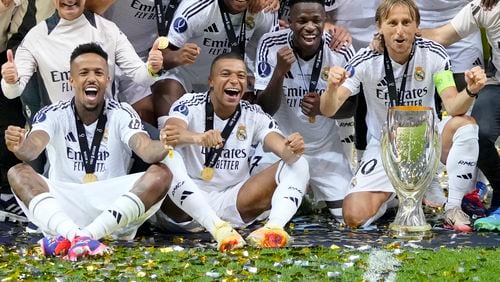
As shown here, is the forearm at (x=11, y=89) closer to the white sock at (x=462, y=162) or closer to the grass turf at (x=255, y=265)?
the grass turf at (x=255, y=265)

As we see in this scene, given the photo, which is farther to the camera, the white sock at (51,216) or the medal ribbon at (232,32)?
the medal ribbon at (232,32)

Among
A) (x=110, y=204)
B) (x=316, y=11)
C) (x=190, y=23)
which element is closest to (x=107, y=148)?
(x=110, y=204)

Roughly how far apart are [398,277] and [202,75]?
10.6 feet

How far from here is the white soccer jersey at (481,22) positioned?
30.3 feet

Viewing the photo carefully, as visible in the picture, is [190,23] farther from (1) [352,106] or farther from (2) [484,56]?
(2) [484,56]

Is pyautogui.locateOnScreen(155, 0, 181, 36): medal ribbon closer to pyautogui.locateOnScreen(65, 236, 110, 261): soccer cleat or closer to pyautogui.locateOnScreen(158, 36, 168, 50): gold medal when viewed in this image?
pyautogui.locateOnScreen(158, 36, 168, 50): gold medal

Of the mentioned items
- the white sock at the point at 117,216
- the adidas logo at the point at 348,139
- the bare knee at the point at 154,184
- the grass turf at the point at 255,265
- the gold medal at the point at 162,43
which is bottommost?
the grass turf at the point at 255,265

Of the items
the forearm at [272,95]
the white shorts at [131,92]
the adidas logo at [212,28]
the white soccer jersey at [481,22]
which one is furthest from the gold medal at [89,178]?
the white soccer jersey at [481,22]

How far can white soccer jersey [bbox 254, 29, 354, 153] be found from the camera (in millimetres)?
9508

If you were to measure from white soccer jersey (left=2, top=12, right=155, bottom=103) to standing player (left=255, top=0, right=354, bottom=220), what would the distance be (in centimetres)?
95

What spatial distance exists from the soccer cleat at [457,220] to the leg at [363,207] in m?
0.50

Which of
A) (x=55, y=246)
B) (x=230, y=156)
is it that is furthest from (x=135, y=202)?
(x=230, y=156)

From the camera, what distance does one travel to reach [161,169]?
8484 millimetres

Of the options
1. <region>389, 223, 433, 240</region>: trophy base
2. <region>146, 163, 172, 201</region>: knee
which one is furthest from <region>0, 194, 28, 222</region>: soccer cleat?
<region>389, 223, 433, 240</region>: trophy base
